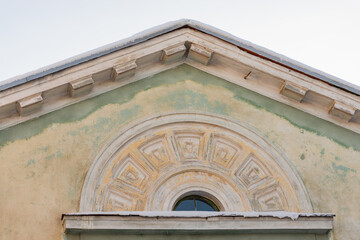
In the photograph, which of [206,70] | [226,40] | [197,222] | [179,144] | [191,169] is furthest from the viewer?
[206,70]

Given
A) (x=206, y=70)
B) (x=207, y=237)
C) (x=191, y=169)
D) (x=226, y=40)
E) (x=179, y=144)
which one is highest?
(x=226, y=40)

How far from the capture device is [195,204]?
9.92 m

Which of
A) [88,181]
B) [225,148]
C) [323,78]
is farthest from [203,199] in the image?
[323,78]

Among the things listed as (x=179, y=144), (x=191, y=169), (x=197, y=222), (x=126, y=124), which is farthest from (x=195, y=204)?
(x=126, y=124)

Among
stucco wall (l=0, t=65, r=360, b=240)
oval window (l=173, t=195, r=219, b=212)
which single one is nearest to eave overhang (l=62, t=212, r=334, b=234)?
stucco wall (l=0, t=65, r=360, b=240)

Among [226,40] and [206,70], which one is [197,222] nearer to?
[206,70]

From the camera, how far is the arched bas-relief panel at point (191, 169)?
9.53 m

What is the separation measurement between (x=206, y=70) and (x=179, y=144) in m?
1.35

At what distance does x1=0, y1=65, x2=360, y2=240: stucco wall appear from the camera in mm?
9031

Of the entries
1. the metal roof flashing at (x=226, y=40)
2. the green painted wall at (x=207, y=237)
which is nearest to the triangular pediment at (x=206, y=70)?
the metal roof flashing at (x=226, y=40)

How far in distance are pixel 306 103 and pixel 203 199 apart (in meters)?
2.12

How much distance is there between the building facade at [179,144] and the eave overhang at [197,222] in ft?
0.05

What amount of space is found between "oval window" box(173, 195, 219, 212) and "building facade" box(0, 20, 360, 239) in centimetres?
3

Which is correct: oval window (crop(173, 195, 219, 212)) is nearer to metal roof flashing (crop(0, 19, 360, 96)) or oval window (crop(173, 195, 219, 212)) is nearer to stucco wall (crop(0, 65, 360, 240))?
stucco wall (crop(0, 65, 360, 240))
